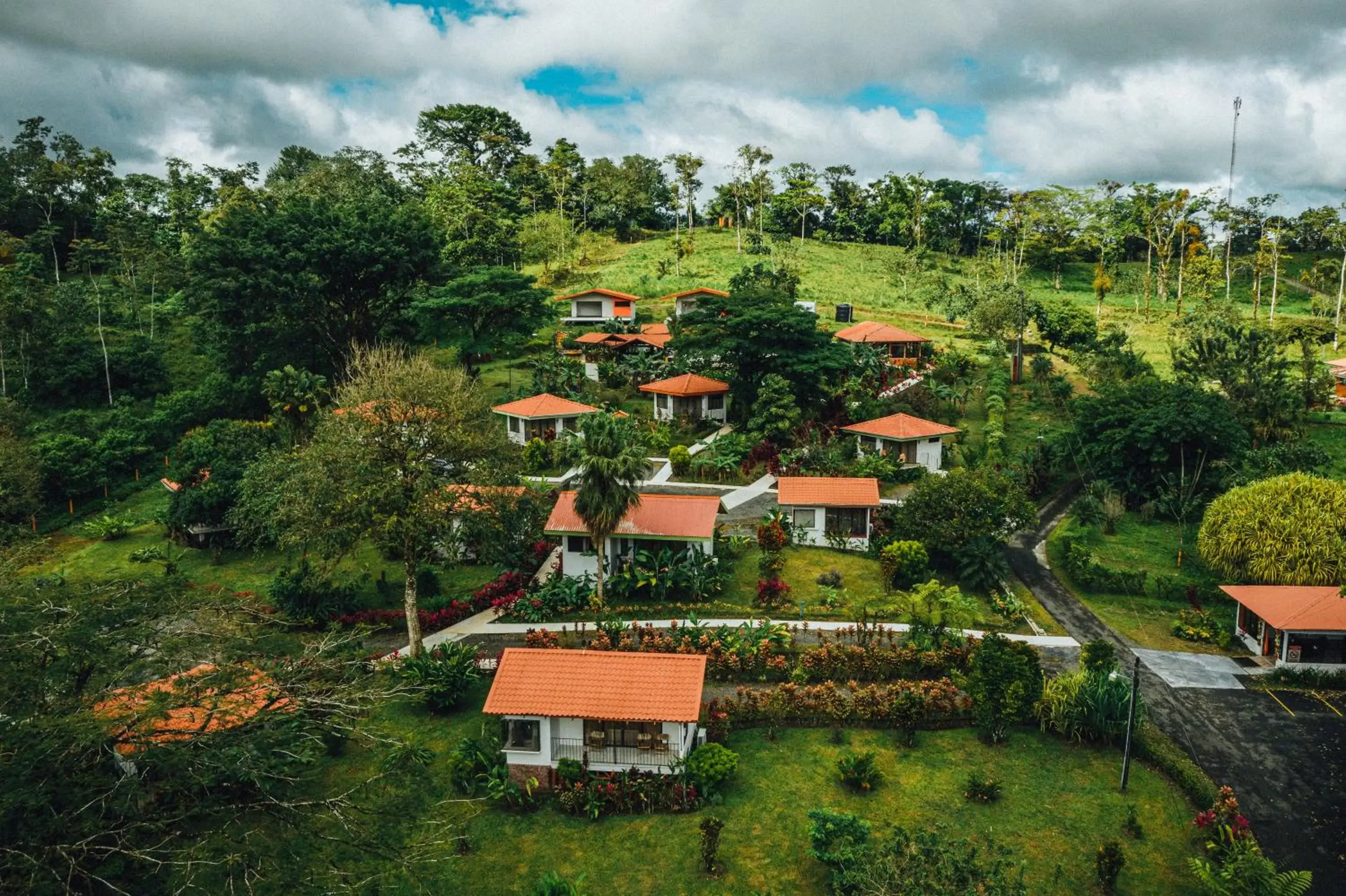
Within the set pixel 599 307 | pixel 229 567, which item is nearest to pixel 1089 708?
pixel 229 567

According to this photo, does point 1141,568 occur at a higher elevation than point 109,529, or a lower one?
lower

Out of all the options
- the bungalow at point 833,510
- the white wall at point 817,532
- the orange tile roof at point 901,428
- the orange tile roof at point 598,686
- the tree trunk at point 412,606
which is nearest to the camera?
the orange tile roof at point 598,686

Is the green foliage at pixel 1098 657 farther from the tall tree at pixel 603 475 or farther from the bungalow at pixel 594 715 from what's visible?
the tall tree at pixel 603 475

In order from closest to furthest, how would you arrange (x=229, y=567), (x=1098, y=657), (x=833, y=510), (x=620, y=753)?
(x=620, y=753) → (x=1098, y=657) → (x=229, y=567) → (x=833, y=510)

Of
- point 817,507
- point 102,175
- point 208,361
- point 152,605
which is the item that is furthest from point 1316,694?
point 102,175

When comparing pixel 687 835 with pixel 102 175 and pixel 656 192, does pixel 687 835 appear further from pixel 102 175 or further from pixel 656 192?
pixel 656 192

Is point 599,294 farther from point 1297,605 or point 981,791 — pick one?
point 981,791

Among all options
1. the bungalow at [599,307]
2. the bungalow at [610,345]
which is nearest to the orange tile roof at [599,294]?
the bungalow at [599,307]
